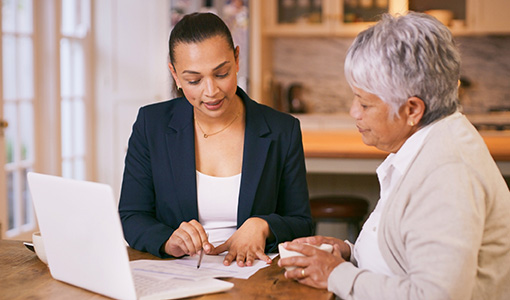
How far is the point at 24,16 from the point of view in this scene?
178 inches

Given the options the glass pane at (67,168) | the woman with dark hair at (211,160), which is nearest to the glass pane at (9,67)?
the glass pane at (67,168)

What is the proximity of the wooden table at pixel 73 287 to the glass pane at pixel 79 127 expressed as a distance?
3832mm

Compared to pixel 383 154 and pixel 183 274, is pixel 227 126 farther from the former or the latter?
pixel 383 154

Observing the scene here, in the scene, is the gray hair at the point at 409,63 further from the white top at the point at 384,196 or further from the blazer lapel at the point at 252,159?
the blazer lapel at the point at 252,159

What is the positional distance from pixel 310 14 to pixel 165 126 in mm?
4044

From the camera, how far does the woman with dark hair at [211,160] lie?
1.81 meters

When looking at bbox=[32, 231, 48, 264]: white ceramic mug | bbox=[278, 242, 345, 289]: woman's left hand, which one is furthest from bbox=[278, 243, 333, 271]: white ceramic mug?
bbox=[32, 231, 48, 264]: white ceramic mug

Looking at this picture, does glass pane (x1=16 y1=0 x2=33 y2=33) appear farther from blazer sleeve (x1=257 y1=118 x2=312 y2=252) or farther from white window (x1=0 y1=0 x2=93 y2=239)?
blazer sleeve (x1=257 y1=118 x2=312 y2=252)

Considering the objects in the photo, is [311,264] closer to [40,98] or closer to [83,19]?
[40,98]

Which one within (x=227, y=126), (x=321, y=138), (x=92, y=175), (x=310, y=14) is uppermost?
(x=310, y=14)

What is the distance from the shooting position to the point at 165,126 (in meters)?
1.99

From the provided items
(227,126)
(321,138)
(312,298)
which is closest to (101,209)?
(312,298)

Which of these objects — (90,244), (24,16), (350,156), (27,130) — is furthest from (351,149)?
(24,16)

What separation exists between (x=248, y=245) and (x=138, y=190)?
0.44m
